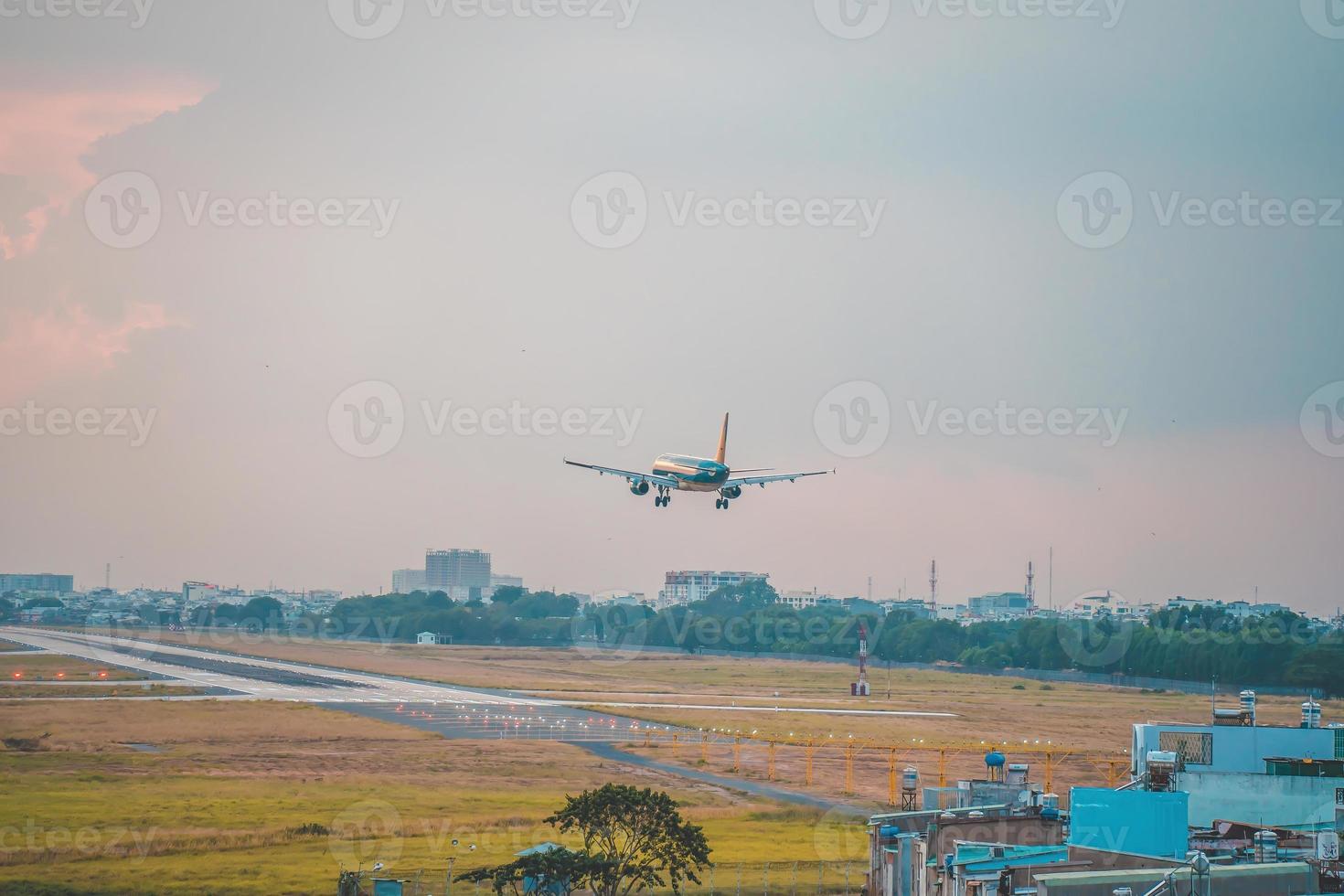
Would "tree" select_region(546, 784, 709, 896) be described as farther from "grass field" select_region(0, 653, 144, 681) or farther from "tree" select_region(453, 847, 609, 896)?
"grass field" select_region(0, 653, 144, 681)

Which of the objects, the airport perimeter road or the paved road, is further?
the airport perimeter road

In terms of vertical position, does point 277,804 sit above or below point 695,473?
below

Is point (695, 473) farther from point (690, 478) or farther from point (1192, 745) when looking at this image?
point (1192, 745)

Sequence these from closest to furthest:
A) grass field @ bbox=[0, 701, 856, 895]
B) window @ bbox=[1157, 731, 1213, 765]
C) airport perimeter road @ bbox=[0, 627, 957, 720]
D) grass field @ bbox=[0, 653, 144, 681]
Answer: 1. window @ bbox=[1157, 731, 1213, 765]
2. grass field @ bbox=[0, 701, 856, 895]
3. airport perimeter road @ bbox=[0, 627, 957, 720]
4. grass field @ bbox=[0, 653, 144, 681]

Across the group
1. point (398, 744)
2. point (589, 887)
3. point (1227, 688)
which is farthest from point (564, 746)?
point (1227, 688)

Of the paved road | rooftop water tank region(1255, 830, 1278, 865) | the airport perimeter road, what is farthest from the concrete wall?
the airport perimeter road

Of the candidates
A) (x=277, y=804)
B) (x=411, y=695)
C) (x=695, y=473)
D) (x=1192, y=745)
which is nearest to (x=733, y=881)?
(x=1192, y=745)

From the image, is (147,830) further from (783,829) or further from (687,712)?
(687,712)
